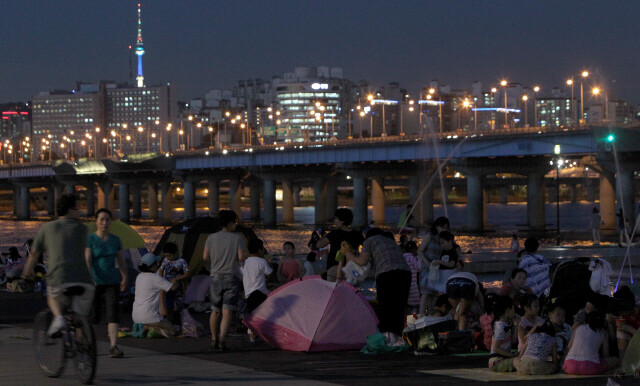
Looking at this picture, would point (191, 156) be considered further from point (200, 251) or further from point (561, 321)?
point (561, 321)

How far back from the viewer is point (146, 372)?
40.4 feet

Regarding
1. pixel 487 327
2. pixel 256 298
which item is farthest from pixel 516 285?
pixel 256 298

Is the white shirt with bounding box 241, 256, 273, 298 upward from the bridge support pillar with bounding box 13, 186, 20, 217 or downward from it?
downward

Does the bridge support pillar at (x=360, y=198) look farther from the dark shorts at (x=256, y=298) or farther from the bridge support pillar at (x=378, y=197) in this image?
the dark shorts at (x=256, y=298)

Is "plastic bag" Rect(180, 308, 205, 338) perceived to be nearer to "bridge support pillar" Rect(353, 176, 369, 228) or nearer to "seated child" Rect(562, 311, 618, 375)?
"seated child" Rect(562, 311, 618, 375)

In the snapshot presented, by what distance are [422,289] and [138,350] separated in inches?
197

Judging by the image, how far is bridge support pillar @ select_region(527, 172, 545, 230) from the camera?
89.1 metres

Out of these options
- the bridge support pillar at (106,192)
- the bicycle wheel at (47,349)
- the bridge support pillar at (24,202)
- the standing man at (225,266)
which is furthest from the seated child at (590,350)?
the bridge support pillar at (24,202)

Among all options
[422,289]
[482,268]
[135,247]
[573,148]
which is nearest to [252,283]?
[422,289]

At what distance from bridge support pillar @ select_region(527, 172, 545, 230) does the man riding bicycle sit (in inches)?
3122

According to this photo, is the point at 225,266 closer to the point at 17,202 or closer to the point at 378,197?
the point at 378,197

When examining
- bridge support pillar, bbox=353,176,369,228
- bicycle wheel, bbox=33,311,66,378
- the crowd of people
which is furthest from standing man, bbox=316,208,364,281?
bridge support pillar, bbox=353,176,369,228

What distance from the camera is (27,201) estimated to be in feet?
528

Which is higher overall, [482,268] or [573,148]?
[573,148]
